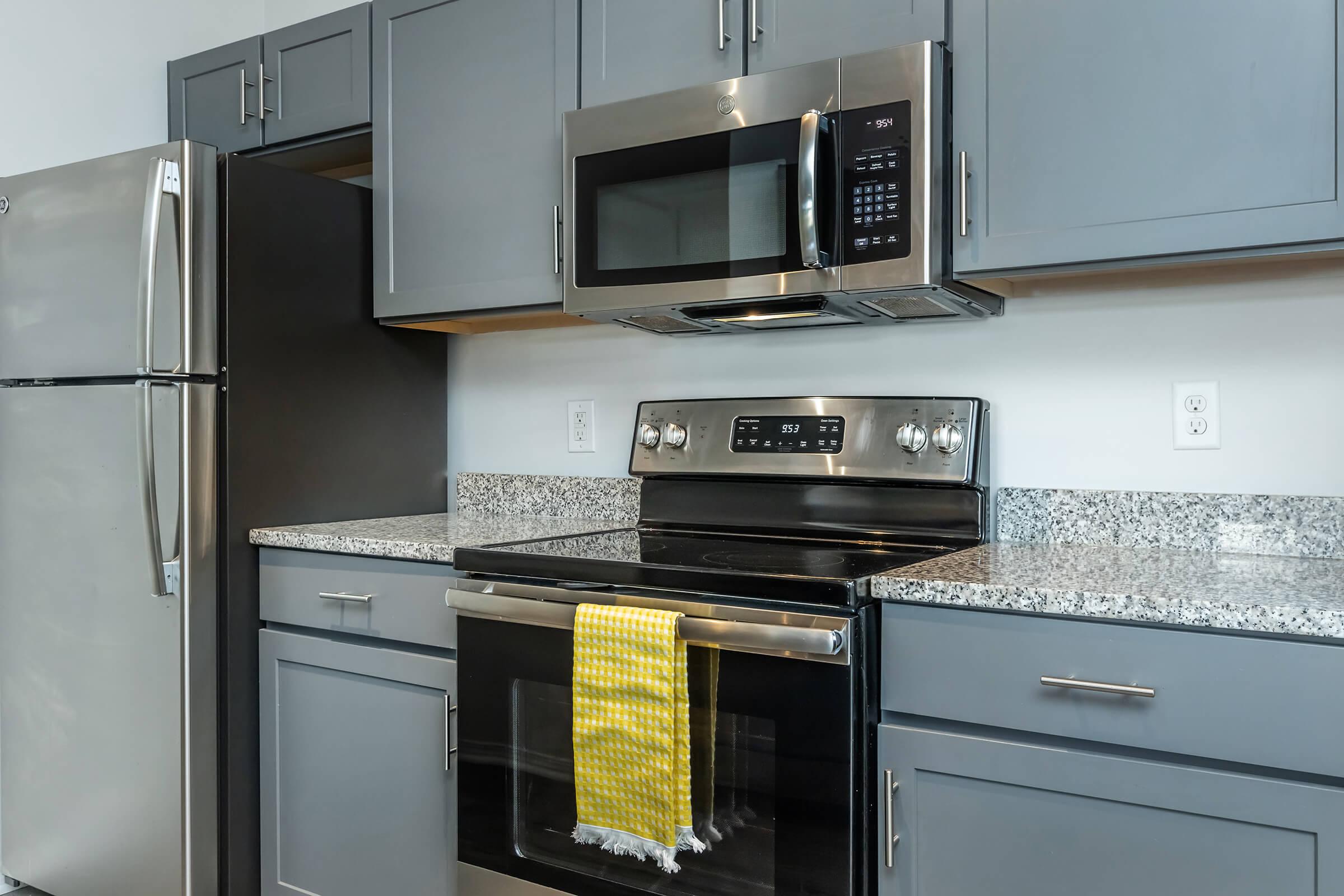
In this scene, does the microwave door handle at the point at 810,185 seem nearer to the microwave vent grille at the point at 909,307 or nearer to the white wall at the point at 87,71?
the microwave vent grille at the point at 909,307

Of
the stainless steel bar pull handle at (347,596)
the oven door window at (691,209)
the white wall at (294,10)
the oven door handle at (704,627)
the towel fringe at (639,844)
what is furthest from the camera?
the white wall at (294,10)

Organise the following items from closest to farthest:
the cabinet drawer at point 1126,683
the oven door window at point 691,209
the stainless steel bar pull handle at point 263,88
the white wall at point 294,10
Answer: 1. the cabinet drawer at point 1126,683
2. the oven door window at point 691,209
3. the stainless steel bar pull handle at point 263,88
4. the white wall at point 294,10

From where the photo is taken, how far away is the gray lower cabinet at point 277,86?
7.27ft

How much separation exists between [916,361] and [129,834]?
6.06ft

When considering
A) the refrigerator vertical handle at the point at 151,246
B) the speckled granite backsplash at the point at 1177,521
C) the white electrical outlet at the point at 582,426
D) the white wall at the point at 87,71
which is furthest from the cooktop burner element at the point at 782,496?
the white wall at the point at 87,71

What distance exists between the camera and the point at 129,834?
76.3 inches

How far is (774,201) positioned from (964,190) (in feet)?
1.03

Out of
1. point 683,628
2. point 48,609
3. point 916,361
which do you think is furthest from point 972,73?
point 48,609

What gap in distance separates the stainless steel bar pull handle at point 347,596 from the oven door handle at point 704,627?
0.99 feet

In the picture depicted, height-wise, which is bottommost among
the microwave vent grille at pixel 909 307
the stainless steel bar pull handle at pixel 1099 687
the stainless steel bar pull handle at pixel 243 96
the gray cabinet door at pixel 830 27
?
the stainless steel bar pull handle at pixel 1099 687

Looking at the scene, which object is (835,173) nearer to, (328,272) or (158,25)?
(328,272)

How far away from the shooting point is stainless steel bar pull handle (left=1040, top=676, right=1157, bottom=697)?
111 centimetres

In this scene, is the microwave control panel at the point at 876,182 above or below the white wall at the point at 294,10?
below

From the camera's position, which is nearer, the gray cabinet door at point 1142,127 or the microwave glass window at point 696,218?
the gray cabinet door at point 1142,127
